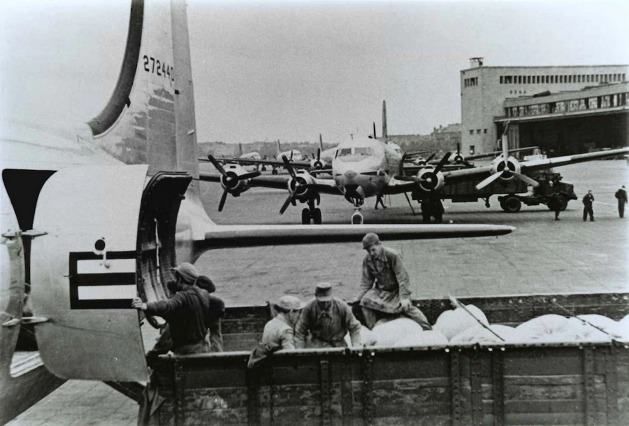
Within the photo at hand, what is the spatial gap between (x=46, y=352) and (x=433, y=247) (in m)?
14.2

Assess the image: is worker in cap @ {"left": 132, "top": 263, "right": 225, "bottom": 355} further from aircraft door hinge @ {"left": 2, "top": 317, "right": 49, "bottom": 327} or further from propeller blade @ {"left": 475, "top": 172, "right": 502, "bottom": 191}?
propeller blade @ {"left": 475, "top": 172, "right": 502, "bottom": 191}

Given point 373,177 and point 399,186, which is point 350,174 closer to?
point 373,177

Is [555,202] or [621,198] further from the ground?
[621,198]

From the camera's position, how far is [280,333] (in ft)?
15.9

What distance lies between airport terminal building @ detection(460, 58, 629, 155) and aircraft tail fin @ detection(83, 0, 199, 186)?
6266 centimetres

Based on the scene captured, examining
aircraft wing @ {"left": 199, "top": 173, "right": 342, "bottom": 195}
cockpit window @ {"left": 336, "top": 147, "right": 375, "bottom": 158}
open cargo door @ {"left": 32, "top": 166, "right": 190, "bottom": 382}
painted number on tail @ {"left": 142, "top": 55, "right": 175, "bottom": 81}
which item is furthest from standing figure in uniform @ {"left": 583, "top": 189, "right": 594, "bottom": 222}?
open cargo door @ {"left": 32, "top": 166, "right": 190, "bottom": 382}

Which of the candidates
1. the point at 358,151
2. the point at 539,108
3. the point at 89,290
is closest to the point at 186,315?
the point at 89,290

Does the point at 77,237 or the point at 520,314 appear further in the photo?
the point at 520,314

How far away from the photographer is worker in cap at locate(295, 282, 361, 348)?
5316mm

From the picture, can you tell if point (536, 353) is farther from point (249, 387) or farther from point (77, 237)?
point (77, 237)

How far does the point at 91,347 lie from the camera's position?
16.5 ft

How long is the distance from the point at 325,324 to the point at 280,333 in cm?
62

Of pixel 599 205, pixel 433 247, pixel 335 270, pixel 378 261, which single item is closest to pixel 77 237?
pixel 378 261

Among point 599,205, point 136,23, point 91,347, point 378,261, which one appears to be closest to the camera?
point 91,347
